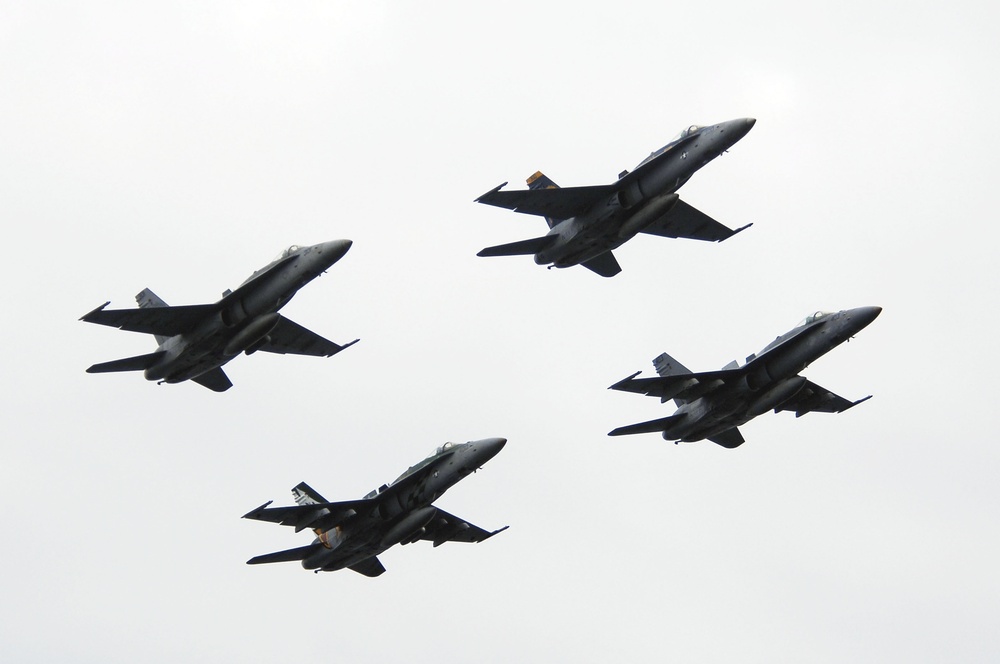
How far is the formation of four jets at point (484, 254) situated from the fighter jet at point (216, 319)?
5cm

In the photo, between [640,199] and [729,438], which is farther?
[729,438]

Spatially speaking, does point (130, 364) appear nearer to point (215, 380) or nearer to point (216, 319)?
point (216, 319)

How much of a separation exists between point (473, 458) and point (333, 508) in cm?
568

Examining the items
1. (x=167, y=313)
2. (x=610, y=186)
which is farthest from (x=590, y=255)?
(x=167, y=313)

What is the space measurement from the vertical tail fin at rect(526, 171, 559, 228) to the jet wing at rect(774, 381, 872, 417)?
1262cm

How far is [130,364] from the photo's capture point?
176 feet

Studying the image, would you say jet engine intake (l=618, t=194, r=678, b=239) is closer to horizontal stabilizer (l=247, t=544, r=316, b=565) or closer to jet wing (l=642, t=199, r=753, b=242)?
jet wing (l=642, t=199, r=753, b=242)

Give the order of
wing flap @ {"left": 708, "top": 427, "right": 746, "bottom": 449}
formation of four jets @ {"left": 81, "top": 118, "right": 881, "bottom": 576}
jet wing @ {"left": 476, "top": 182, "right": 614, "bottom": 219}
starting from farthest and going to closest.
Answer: wing flap @ {"left": 708, "top": 427, "right": 746, "bottom": 449} → jet wing @ {"left": 476, "top": 182, "right": 614, "bottom": 219} → formation of four jets @ {"left": 81, "top": 118, "right": 881, "bottom": 576}

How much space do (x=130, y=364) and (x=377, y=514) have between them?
35.1 feet

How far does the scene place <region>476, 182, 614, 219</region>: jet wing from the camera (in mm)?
54750

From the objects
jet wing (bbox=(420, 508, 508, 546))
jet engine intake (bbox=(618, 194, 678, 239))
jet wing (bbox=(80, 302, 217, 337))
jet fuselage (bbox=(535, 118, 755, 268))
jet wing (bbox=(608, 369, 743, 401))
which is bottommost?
jet wing (bbox=(420, 508, 508, 546))

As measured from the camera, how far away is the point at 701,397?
187ft

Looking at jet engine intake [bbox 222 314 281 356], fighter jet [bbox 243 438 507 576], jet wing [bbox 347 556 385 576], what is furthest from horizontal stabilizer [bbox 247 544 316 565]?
jet engine intake [bbox 222 314 281 356]

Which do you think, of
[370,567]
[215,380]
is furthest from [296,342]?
[370,567]
